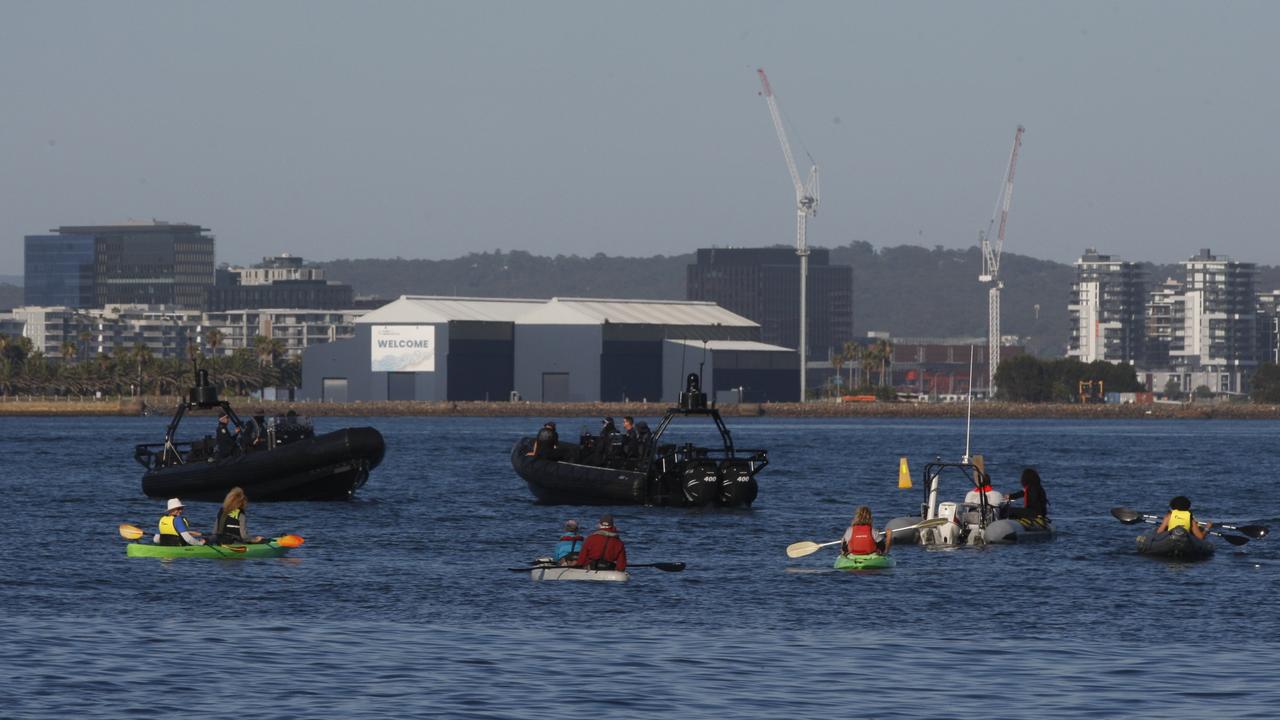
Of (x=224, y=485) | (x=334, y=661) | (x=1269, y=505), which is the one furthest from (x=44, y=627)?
(x=1269, y=505)

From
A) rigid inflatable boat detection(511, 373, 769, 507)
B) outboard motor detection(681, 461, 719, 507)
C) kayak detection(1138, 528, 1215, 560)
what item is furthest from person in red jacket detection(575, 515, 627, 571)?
outboard motor detection(681, 461, 719, 507)

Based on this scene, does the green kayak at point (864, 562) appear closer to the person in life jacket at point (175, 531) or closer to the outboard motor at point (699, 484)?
the person in life jacket at point (175, 531)

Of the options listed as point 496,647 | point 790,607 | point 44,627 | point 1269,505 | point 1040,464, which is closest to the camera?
point 496,647

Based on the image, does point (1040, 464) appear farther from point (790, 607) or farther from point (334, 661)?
point (334, 661)

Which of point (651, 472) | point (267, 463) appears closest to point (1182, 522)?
point (651, 472)

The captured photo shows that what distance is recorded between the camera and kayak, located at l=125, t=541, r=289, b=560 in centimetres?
4250

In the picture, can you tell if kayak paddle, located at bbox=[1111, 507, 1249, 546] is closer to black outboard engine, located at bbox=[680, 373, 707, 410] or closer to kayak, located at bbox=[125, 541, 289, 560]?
black outboard engine, located at bbox=[680, 373, 707, 410]

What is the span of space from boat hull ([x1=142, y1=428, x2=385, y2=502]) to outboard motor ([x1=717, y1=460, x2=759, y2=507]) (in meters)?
10.8

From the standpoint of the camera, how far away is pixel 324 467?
199 ft

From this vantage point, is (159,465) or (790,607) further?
(159,465)

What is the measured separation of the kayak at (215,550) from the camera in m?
42.5

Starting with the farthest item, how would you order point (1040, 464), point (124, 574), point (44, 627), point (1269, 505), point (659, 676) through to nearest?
1. point (1040, 464)
2. point (1269, 505)
3. point (124, 574)
4. point (44, 627)
5. point (659, 676)

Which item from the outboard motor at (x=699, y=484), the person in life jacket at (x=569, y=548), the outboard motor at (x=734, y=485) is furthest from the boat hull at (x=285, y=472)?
the person in life jacket at (x=569, y=548)

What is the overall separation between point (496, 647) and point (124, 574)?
12.9 m
